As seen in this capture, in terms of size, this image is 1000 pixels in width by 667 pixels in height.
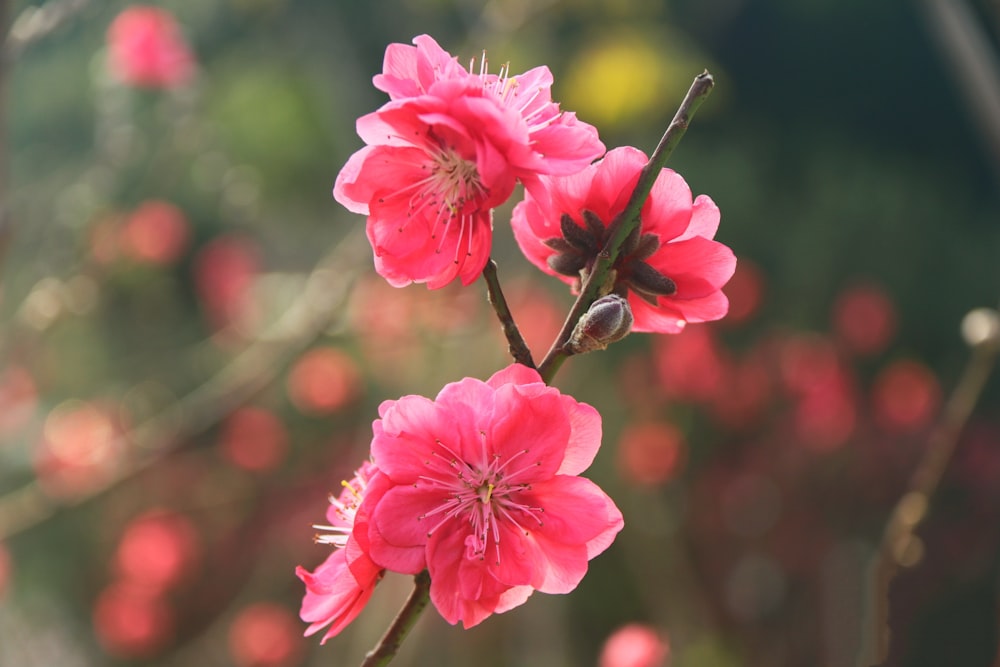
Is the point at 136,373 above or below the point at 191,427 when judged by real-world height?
below

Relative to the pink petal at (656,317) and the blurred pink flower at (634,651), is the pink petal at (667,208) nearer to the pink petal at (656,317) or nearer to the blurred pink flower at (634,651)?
the pink petal at (656,317)

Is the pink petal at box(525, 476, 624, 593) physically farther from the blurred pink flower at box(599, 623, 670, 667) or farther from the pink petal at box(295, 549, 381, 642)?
the blurred pink flower at box(599, 623, 670, 667)

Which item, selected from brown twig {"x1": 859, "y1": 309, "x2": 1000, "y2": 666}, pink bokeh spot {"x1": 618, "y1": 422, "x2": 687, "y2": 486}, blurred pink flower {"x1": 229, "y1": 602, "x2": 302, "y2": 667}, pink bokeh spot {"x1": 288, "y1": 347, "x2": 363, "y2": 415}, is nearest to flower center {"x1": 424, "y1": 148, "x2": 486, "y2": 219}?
brown twig {"x1": 859, "y1": 309, "x2": 1000, "y2": 666}

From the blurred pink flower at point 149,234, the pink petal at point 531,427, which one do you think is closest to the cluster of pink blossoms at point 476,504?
the pink petal at point 531,427

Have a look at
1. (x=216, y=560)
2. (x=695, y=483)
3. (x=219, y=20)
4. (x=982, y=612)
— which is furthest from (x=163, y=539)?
(x=219, y=20)

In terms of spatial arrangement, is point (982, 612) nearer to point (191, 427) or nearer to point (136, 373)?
point (191, 427)
